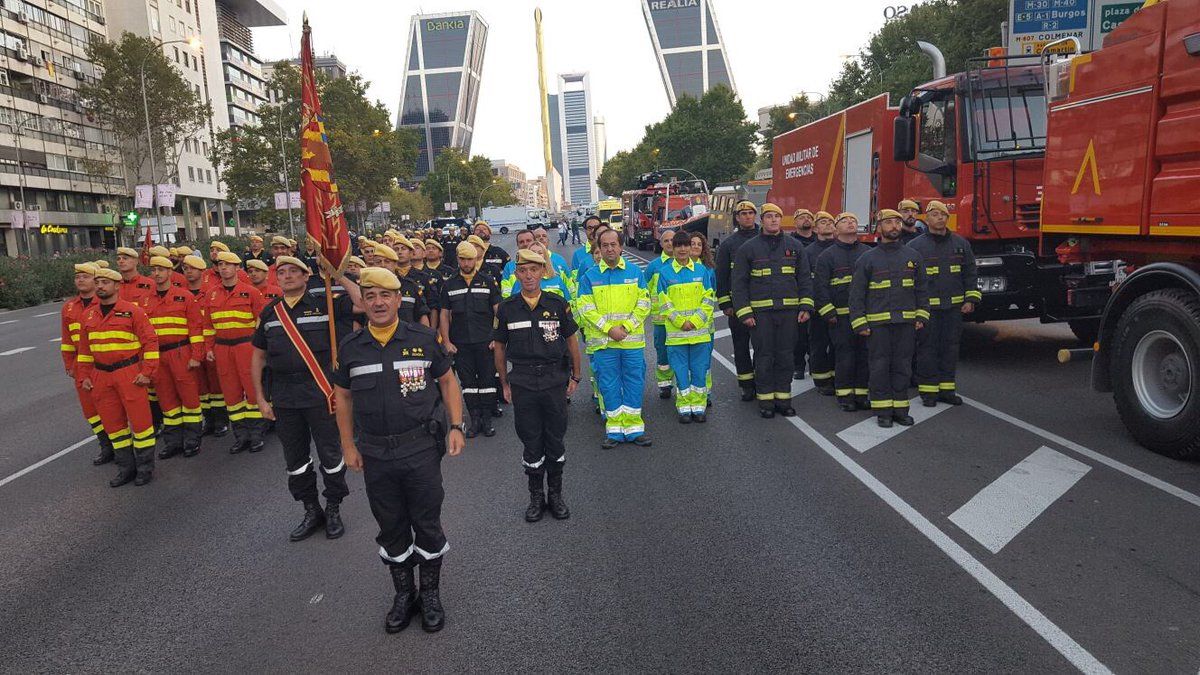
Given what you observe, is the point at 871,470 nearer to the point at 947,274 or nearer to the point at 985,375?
the point at 947,274

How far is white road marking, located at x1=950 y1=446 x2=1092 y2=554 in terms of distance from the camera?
16.4ft

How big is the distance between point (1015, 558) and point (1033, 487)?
1.34 meters

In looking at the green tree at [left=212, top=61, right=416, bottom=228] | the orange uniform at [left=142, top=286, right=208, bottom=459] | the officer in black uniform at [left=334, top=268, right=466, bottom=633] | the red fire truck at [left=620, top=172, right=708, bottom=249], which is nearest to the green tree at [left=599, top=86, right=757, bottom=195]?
the red fire truck at [left=620, top=172, right=708, bottom=249]

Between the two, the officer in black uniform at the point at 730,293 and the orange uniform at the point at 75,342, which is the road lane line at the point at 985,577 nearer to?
the officer in black uniform at the point at 730,293

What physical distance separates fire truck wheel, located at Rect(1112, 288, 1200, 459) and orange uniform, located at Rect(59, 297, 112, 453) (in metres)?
8.50

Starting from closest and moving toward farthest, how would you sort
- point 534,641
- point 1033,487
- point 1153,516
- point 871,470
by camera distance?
point 534,641 < point 1153,516 < point 1033,487 < point 871,470

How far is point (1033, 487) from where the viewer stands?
574 cm

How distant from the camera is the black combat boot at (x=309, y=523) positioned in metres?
5.52

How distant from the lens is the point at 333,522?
18.3ft

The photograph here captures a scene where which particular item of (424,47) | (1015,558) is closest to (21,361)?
(1015,558)

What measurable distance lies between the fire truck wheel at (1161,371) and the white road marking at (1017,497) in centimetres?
68

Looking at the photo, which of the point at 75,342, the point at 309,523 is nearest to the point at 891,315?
the point at 309,523

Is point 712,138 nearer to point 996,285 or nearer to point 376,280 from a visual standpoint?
point 996,285

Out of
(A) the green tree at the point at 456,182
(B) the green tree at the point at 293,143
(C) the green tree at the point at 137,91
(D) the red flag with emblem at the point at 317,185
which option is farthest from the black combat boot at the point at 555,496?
(A) the green tree at the point at 456,182
